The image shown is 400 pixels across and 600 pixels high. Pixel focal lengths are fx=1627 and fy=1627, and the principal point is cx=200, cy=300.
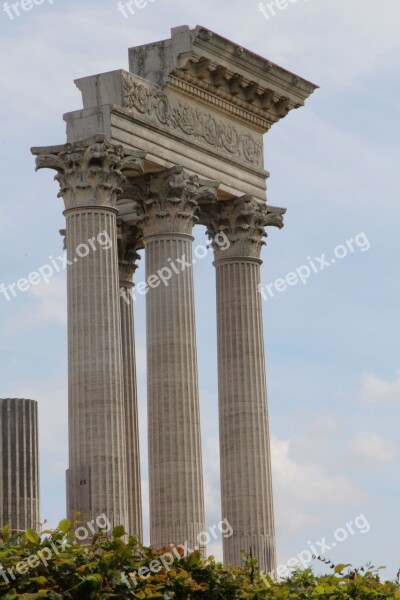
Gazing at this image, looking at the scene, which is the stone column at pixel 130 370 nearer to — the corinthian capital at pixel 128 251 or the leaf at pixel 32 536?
the corinthian capital at pixel 128 251

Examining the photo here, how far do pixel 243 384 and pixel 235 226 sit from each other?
5.88m

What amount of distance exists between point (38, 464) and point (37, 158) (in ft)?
45.9

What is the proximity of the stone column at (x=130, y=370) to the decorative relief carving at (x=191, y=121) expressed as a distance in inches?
181

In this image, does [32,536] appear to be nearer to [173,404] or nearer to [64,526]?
[64,526]

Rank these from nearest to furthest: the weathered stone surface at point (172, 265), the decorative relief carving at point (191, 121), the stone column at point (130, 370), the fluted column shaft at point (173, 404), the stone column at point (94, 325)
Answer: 1. the stone column at point (94, 325)
2. the weathered stone surface at point (172, 265)
3. the fluted column shaft at point (173, 404)
4. the decorative relief carving at point (191, 121)
5. the stone column at point (130, 370)

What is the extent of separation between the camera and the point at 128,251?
196 ft

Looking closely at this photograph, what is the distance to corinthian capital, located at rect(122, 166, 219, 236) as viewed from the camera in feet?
181

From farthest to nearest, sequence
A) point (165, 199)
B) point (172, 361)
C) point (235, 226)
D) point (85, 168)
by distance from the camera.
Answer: point (235, 226), point (165, 199), point (172, 361), point (85, 168)

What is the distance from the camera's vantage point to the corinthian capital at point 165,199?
55.3m

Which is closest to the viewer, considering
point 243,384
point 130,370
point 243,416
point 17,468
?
point 17,468

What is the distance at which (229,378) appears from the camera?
58250 mm

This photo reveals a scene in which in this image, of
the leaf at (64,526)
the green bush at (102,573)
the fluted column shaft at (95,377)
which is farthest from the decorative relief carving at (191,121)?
the leaf at (64,526)

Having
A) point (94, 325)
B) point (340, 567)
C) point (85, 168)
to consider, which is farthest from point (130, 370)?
point (340, 567)

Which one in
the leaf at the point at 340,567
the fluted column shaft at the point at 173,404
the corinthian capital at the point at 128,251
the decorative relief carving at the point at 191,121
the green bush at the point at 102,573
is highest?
the decorative relief carving at the point at 191,121
